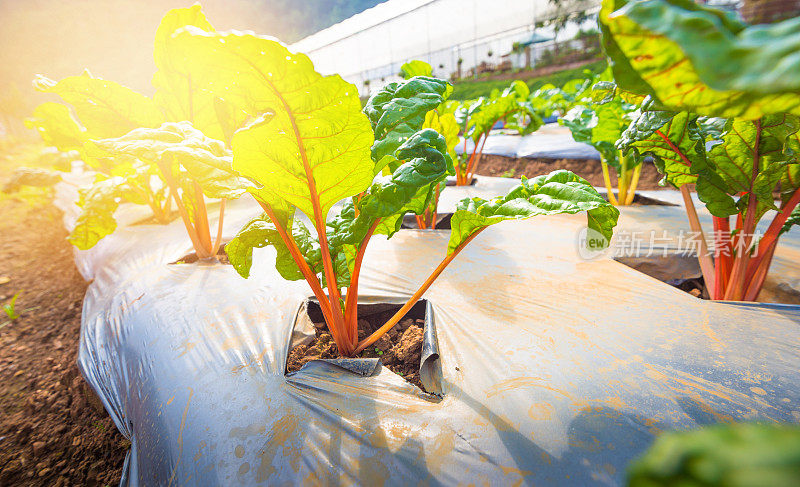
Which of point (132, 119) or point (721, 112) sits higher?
point (132, 119)

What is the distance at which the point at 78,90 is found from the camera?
128 cm

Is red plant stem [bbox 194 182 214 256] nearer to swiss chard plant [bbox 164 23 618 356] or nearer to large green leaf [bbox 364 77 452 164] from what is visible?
swiss chard plant [bbox 164 23 618 356]

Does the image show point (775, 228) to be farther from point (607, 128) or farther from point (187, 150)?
point (187, 150)

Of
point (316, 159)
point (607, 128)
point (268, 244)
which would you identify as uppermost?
point (316, 159)

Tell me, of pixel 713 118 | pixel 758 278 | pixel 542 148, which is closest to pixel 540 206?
pixel 713 118

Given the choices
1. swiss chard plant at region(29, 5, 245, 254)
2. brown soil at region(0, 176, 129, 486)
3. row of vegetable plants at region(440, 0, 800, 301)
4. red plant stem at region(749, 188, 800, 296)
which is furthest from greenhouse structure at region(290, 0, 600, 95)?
red plant stem at region(749, 188, 800, 296)

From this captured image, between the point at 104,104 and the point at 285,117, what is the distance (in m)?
1.26

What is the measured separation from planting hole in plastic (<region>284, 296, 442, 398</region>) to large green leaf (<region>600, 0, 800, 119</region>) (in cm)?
70

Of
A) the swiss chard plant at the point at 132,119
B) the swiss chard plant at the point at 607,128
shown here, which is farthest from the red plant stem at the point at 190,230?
the swiss chard plant at the point at 607,128

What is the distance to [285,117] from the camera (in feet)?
1.98

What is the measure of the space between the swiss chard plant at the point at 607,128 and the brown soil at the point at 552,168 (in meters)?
0.80

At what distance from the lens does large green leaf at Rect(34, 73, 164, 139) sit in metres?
1.28

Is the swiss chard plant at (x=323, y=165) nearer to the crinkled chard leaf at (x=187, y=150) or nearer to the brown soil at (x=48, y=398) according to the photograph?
the crinkled chard leaf at (x=187, y=150)

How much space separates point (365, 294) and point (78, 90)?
1.36 meters
